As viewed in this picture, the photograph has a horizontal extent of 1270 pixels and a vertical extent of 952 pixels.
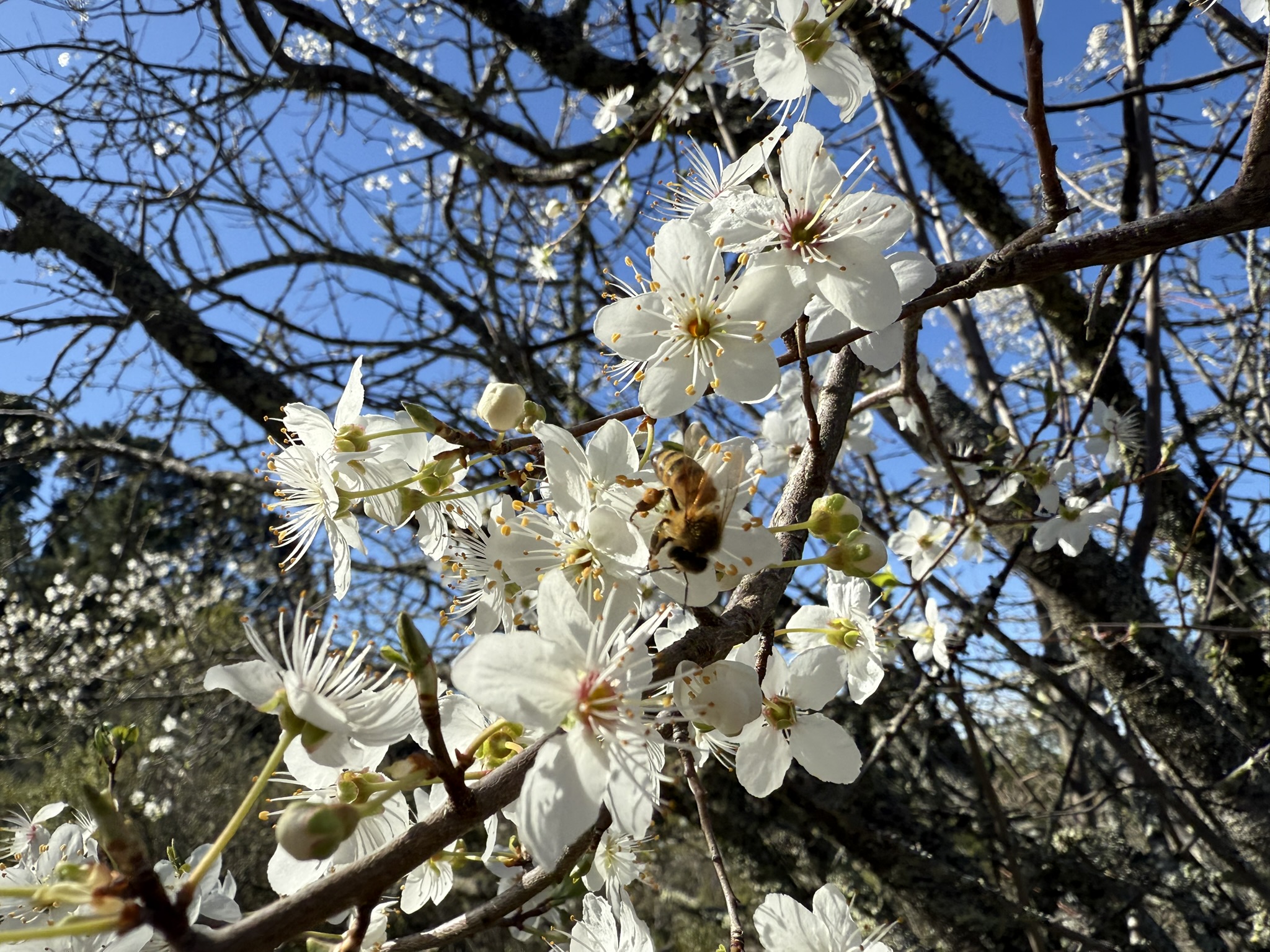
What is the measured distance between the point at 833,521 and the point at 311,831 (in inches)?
20.5

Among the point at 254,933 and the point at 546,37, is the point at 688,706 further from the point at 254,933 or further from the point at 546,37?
the point at 546,37

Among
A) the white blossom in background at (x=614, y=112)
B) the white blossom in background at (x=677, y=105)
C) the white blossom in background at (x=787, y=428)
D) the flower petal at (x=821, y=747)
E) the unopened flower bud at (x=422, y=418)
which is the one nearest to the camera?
the unopened flower bud at (x=422, y=418)

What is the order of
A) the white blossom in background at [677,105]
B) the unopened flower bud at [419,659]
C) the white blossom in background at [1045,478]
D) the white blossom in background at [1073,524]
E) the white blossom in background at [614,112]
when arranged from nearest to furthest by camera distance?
the unopened flower bud at [419,659] < the white blossom in background at [1045,478] < the white blossom in background at [1073,524] < the white blossom in background at [677,105] < the white blossom in background at [614,112]

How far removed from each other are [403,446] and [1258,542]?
3249 mm

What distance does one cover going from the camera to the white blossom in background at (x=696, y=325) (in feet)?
2.64

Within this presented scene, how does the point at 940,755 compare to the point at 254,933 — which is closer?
the point at 254,933

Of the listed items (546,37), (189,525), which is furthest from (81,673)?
(546,37)

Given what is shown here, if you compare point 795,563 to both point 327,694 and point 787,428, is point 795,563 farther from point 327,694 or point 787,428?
point 787,428

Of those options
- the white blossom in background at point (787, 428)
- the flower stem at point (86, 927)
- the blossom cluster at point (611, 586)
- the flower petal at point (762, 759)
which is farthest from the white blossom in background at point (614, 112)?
the flower stem at point (86, 927)

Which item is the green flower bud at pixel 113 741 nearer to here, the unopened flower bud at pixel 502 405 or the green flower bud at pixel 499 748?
the green flower bud at pixel 499 748

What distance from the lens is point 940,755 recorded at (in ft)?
11.2

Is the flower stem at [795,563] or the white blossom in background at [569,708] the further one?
the flower stem at [795,563]

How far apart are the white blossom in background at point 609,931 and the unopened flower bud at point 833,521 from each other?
552mm

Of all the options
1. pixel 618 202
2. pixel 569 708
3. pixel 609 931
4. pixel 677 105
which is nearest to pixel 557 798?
pixel 569 708
